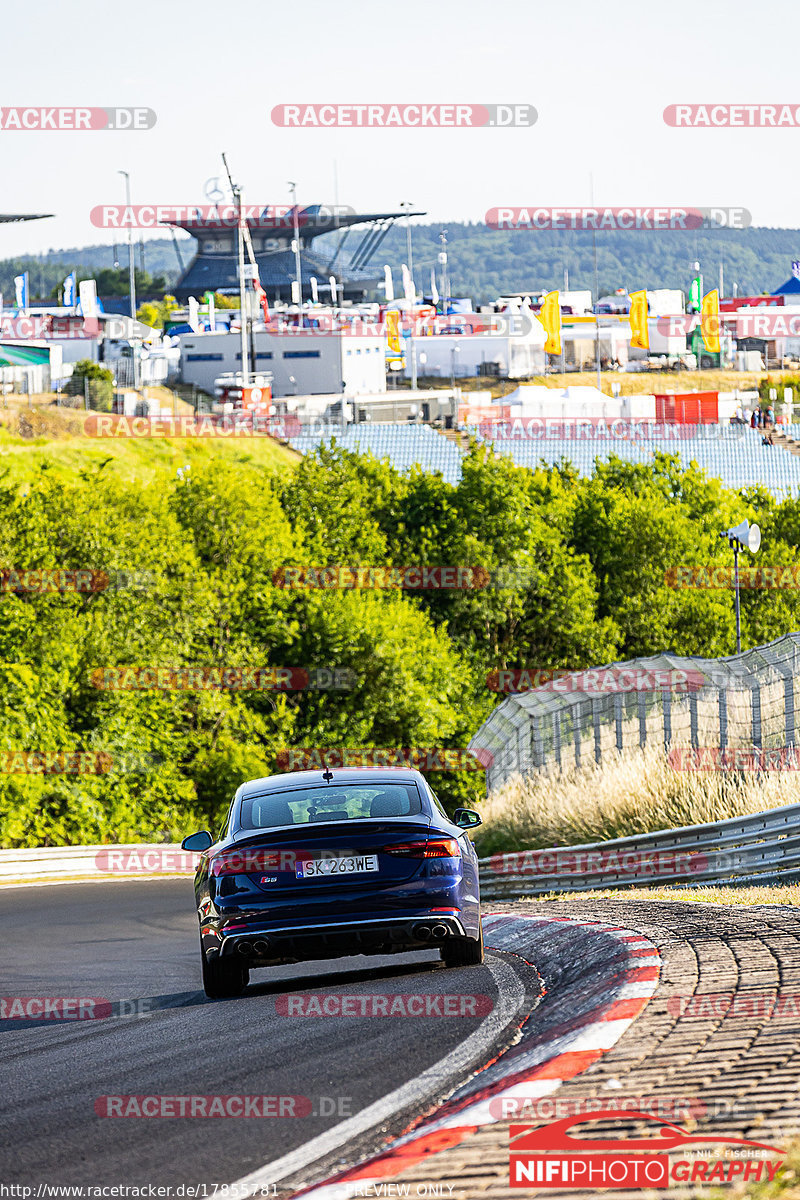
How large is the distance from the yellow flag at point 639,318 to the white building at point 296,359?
20716 mm

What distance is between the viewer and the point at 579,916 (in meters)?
11.7

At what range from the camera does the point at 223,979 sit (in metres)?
9.34

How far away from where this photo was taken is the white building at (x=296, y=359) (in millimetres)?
117500

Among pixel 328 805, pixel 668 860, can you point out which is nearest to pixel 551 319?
pixel 668 860

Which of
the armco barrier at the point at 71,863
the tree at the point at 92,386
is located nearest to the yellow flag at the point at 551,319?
the tree at the point at 92,386

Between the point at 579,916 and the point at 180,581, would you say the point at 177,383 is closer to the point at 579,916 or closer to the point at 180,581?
the point at 180,581

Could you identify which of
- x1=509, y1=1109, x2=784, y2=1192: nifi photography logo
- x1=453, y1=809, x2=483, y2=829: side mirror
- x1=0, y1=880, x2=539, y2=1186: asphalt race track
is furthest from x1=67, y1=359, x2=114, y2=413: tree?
x1=509, y1=1109, x2=784, y2=1192: nifi photography logo

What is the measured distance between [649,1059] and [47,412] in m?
75.5

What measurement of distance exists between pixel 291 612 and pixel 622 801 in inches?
1374

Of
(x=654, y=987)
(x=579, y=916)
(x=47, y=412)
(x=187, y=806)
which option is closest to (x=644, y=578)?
(x=187, y=806)

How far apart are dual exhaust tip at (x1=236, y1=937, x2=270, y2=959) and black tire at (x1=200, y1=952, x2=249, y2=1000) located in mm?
336

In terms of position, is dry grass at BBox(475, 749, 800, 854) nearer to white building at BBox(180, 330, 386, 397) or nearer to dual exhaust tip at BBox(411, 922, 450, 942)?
dual exhaust tip at BBox(411, 922, 450, 942)

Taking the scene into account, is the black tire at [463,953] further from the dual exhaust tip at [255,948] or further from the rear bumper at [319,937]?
the dual exhaust tip at [255,948]

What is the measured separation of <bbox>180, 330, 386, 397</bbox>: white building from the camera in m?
118
